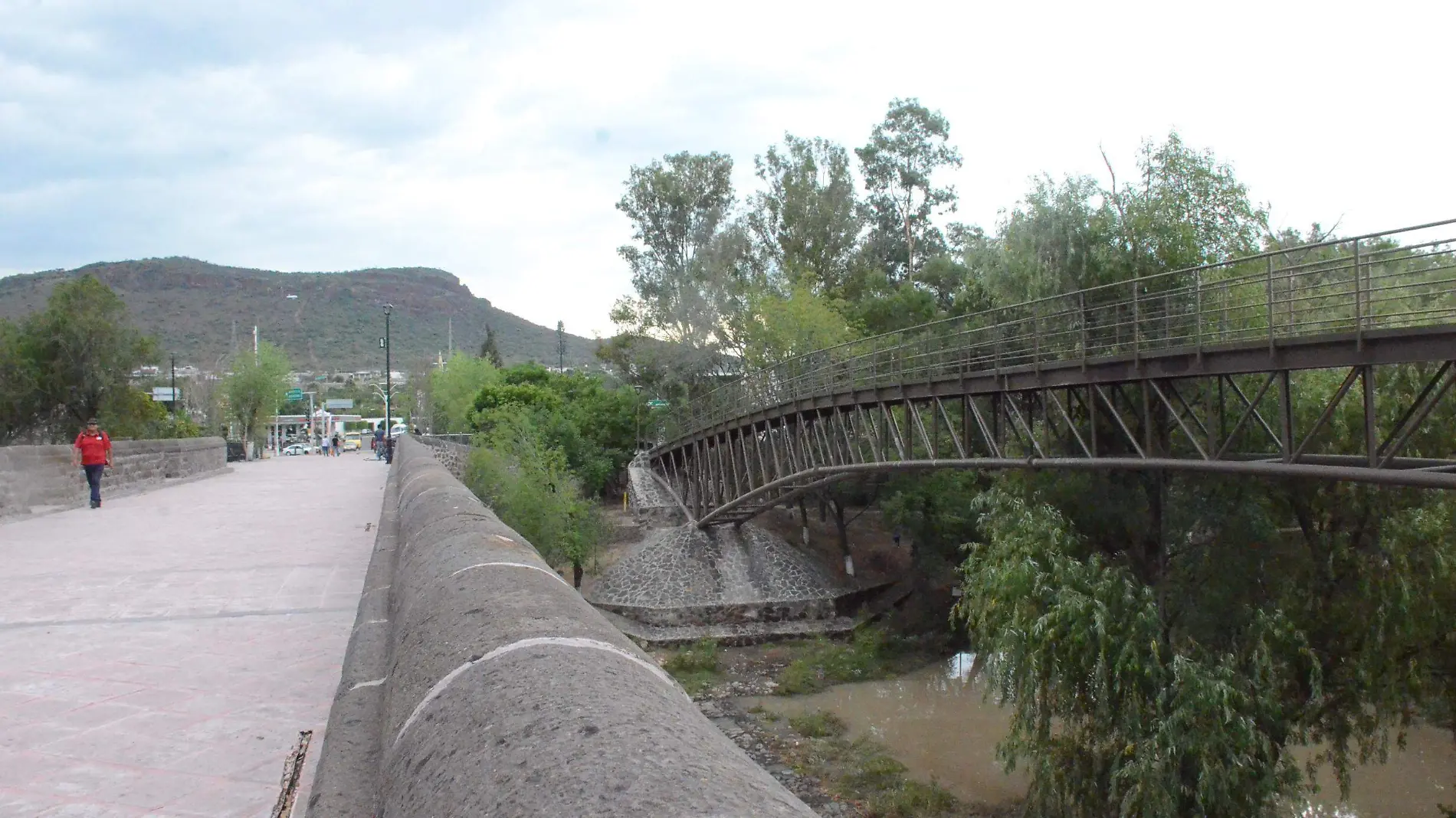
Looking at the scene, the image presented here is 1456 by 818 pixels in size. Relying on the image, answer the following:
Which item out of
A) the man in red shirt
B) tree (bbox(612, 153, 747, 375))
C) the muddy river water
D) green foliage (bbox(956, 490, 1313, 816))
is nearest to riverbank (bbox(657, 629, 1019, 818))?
the muddy river water

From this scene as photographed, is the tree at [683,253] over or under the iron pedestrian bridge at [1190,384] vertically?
over

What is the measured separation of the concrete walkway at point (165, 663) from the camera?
12.0 feet

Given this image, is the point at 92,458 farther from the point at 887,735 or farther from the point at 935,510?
the point at 935,510

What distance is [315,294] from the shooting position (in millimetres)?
151000

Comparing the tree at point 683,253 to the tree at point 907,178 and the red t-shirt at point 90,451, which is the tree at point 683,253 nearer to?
the tree at point 907,178

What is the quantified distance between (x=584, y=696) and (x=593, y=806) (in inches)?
17.0

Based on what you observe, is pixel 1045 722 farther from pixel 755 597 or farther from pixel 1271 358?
pixel 755 597

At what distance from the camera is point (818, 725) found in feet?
73.1

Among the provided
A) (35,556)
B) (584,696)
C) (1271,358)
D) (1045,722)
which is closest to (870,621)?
(1045,722)

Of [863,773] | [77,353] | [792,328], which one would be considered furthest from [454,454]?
[77,353]

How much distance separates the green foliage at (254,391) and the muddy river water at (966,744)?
46827 mm

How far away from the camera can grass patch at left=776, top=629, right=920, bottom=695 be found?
84.1 ft

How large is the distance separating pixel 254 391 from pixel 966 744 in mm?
54101

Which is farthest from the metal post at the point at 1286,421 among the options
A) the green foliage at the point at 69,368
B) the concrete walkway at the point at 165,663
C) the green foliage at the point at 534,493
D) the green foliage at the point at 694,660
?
the green foliage at the point at 69,368
